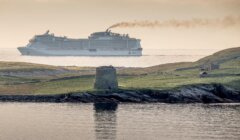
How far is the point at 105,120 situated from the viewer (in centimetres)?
12544

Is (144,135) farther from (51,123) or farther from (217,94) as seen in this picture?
(217,94)

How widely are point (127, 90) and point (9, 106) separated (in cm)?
2682

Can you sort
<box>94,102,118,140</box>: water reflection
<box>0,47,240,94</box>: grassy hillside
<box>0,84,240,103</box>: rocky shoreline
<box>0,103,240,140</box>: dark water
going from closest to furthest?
<box>94,102,118,140</box>: water reflection → <box>0,103,240,140</box>: dark water → <box>0,84,240,103</box>: rocky shoreline → <box>0,47,240,94</box>: grassy hillside

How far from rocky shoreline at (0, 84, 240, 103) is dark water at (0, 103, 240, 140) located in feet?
21.2

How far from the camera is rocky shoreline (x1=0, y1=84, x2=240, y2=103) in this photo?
154250 mm

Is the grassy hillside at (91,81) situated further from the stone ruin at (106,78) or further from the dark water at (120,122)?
the dark water at (120,122)

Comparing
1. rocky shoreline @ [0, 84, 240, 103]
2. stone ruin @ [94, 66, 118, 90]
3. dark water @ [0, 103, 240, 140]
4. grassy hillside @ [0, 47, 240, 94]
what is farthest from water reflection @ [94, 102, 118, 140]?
grassy hillside @ [0, 47, 240, 94]

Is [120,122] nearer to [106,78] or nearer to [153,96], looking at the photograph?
[106,78]

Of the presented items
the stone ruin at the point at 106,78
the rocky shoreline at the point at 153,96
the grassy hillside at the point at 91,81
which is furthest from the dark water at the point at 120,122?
the grassy hillside at the point at 91,81

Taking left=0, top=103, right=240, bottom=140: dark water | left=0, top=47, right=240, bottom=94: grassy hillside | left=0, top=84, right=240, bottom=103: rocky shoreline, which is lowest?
left=0, top=103, right=240, bottom=140: dark water

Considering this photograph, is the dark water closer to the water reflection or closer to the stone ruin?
the water reflection

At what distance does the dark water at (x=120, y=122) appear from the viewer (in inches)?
4313

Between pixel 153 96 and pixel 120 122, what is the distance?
1381 inches

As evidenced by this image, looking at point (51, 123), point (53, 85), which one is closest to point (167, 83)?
point (53, 85)
